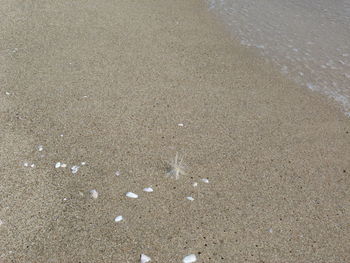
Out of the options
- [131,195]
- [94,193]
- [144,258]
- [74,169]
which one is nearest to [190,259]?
[144,258]

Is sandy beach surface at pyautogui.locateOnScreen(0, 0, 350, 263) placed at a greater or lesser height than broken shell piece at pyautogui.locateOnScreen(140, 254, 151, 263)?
greater

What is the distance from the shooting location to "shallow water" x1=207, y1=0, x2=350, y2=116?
614cm

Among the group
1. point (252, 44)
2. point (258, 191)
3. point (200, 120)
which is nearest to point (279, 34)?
point (252, 44)

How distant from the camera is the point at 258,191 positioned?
3.81m

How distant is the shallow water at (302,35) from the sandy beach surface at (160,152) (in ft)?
1.51

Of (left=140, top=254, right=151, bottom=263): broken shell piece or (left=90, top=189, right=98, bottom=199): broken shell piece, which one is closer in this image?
(left=140, top=254, right=151, bottom=263): broken shell piece

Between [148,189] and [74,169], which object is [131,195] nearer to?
[148,189]

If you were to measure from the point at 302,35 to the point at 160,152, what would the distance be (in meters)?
4.50

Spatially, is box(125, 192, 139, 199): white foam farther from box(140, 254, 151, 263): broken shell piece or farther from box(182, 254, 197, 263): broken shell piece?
box(182, 254, 197, 263): broken shell piece

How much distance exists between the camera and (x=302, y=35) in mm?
7434

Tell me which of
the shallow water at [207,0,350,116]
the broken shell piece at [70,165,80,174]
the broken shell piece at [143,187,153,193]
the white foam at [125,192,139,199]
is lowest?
the broken shell piece at [70,165,80,174]

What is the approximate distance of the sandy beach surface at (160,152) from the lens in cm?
329

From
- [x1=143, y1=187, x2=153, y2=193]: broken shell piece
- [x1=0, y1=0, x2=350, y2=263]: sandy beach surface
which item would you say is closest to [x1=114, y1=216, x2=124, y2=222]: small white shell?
[x1=0, y1=0, x2=350, y2=263]: sandy beach surface

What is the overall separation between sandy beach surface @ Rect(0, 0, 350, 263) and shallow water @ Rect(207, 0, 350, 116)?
1.51ft
